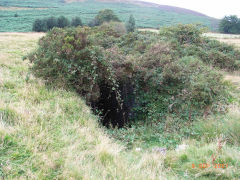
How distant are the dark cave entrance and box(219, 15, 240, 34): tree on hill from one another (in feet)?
176

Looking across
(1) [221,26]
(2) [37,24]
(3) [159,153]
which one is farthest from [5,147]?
(1) [221,26]

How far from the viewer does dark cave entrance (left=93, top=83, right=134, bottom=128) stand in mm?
7973

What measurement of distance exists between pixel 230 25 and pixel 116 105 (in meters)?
55.5

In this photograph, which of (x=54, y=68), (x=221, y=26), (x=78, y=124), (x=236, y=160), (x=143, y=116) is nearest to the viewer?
(x=236, y=160)

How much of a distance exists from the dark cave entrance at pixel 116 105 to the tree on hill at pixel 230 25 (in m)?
53.8

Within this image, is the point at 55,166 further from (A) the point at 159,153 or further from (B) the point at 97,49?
(B) the point at 97,49

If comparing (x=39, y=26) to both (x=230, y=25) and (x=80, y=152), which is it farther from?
(x=230, y=25)

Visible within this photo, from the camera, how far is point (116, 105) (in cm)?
875

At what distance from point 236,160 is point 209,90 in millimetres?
3992

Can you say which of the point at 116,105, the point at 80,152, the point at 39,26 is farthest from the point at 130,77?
the point at 39,26

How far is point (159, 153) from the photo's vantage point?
12.9ft

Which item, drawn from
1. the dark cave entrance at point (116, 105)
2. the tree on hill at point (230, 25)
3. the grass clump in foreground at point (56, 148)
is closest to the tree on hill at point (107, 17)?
the tree on hill at point (230, 25)

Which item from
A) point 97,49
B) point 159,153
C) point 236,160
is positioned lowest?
point 159,153

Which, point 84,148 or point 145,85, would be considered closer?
point 84,148
